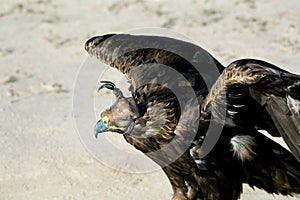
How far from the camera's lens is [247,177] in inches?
226

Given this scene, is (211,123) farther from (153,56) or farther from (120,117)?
(153,56)

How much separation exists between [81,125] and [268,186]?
2.84 m

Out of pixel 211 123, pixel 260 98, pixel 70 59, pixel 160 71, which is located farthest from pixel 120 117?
pixel 70 59

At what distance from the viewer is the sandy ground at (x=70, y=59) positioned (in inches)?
283

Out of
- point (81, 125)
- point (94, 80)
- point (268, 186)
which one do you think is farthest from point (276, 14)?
point (268, 186)

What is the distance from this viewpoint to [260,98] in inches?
208

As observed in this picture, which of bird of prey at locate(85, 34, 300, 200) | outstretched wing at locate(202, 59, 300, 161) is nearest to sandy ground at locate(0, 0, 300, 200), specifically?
bird of prey at locate(85, 34, 300, 200)

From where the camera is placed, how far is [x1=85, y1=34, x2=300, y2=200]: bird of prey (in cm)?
521

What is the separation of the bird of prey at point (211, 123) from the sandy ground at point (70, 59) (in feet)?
3.99

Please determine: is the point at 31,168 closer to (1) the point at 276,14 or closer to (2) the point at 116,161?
(2) the point at 116,161

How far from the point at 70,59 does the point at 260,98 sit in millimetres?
5349

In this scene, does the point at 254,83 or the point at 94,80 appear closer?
the point at 254,83

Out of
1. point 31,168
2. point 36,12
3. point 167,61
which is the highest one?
point 167,61

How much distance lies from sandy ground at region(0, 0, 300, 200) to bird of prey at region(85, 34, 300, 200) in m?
1.22
